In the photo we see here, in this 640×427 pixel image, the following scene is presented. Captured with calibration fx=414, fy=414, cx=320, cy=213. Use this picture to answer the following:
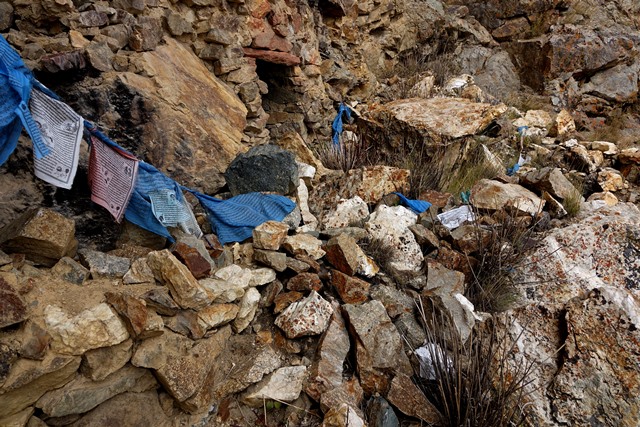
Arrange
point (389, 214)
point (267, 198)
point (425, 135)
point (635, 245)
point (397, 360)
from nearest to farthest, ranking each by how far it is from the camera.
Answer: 1. point (397, 360)
2. point (635, 245)
3. point (267, 198)
4. point (389, 214)
5. point (425, 135)

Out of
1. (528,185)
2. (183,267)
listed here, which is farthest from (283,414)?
(528,185)

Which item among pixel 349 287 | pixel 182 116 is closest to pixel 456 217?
pixel 349 287

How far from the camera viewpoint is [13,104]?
2002 mm

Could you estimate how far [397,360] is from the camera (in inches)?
93.2

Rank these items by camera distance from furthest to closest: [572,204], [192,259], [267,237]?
[572,204]
[267,237]
[192,259]

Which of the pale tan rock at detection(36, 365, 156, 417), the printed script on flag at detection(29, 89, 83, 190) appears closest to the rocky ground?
the pale tan rock at detection(36, 365, 156, 417)

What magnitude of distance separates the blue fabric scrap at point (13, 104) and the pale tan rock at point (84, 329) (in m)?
0.79

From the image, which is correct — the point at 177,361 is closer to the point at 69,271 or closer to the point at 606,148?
the point at 69,271

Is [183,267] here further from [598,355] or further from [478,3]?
[478,3]

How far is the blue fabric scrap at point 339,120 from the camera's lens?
556 centimetres

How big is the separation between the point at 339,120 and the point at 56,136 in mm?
4054

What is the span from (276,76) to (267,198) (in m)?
2.51

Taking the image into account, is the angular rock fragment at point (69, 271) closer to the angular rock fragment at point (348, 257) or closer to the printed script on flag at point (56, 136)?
the printed script on flag at point (56, 136)

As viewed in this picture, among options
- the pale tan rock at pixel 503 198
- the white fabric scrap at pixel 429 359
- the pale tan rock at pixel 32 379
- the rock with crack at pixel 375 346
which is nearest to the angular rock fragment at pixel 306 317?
the rock with crack at pixel 375 346
